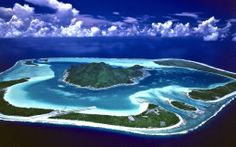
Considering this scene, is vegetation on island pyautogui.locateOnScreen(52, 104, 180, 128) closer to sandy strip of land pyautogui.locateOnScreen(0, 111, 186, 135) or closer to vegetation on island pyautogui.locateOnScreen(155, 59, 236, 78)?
sandy strip of land pyautogui.locateOnScreen(0, 111, 186, 135)

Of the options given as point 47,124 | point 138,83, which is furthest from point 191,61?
point 47,124

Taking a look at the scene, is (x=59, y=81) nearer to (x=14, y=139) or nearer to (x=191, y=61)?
(x=14, y=139)

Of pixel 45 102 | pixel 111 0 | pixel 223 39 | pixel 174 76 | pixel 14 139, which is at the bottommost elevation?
pixel 14 139

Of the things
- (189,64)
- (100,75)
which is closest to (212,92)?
(189,64)

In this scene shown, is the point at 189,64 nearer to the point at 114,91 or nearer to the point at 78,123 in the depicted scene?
the point at 114,91

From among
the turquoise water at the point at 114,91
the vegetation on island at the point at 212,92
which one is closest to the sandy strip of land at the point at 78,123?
the turquoise water at the point at 114,91

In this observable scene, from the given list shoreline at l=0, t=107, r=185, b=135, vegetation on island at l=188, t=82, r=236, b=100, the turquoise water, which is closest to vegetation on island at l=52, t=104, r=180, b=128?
shoreline at l=0, t=107, r=185, b=135
